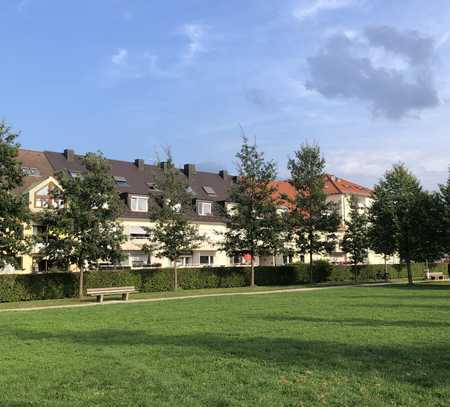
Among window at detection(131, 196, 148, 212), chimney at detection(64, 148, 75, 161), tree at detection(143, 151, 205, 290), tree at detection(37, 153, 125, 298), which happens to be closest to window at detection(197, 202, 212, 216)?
window at detection(131, 196, 148, 212)

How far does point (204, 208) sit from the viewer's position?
2231 inches

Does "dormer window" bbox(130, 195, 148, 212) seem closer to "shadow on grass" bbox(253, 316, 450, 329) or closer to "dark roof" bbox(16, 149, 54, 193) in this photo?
"dark roof" bbox(16, 149, 54, 193)

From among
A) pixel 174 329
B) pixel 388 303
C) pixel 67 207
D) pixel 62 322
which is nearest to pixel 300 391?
pixel 174 329

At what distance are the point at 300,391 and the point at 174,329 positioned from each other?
257 inches

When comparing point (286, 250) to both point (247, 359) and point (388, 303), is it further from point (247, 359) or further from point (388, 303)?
point (247, 359)

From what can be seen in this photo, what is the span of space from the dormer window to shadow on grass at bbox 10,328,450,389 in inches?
1572

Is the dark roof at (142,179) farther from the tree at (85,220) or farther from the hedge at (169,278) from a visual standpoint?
the tree at (85,220)

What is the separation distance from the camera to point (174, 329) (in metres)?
12.8

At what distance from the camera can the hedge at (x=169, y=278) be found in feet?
93.7

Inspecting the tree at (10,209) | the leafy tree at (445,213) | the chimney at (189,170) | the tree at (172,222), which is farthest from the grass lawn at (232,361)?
the chimney at (189,170)

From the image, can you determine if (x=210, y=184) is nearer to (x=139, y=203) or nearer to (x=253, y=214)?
(x=139, y=203)

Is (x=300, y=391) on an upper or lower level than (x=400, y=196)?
lower

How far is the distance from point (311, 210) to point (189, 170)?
2306 cm

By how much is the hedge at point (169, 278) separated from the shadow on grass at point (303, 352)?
17395 millimetres
